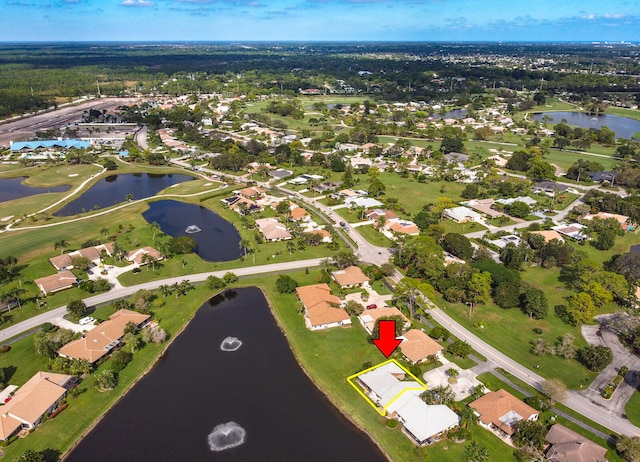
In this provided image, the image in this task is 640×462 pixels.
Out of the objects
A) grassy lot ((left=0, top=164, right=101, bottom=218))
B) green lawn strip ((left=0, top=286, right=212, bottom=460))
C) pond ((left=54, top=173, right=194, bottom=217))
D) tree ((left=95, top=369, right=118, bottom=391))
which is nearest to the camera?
green lawn strip ((left=0, top=286, right=212, bottom=460))

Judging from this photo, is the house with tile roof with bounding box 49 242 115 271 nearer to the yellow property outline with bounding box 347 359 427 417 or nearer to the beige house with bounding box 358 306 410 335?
the beige house with bounding box 358 306 410 335

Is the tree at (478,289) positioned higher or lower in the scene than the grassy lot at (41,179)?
lower

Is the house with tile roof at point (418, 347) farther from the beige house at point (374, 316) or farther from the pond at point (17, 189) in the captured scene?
the pond at point (17, 189)

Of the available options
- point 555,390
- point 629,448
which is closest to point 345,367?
point 555,390

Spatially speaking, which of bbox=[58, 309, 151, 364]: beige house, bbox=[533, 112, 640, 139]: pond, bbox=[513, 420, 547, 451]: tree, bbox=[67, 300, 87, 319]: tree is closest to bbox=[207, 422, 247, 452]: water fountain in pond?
bbox=[58, 309, 151, 364]: beige house

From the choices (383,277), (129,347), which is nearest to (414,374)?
(383,277)

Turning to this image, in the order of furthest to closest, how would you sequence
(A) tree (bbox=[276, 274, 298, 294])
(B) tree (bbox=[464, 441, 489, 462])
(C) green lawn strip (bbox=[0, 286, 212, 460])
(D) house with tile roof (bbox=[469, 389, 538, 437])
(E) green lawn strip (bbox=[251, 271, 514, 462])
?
(A) tree (bbox=[276, 274, 298, 294]) → (D) house with tile roof (bbox=[469, 389, 538, 437]) → (C) green lawn strip (bbox=[0, 286, 212, 460]) → (E) green lawn strip (bbox=[251, 271, 514, 462]) → (B) tree (bbox=[464, 441, 489, 462])

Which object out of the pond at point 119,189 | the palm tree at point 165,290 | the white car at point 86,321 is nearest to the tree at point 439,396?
the palm tree at point 165,290
